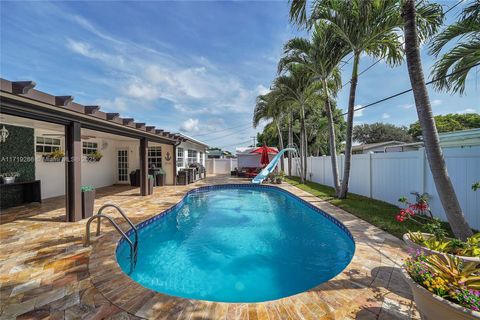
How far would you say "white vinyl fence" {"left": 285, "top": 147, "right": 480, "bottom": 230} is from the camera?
4973 millimetres

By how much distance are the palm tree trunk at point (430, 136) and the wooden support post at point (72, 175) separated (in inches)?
Answer: 320

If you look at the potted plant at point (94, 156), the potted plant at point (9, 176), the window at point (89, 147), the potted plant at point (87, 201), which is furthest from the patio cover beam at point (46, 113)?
the window at point (89, 147)

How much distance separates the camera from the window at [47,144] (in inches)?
345

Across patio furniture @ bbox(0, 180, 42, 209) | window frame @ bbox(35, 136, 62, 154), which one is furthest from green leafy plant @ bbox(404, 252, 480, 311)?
window frame @ bbox(35, 136, 62, 154)

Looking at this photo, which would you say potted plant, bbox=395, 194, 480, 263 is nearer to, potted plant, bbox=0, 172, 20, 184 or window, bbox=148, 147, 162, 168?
potted plant, bbox=0, 172, 20, 184

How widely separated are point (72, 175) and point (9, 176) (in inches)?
151

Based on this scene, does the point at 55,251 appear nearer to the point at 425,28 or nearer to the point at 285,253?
the point at 285,253

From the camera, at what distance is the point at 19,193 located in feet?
25.8

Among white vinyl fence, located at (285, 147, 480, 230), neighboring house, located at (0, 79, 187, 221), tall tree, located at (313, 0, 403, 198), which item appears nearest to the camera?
neighboring house, located at (0, 79, 187, 221)

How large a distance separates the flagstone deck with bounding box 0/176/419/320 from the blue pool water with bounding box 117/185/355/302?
0.77m

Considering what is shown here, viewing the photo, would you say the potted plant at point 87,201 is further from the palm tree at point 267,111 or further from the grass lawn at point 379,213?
the palm tree at point 267,111

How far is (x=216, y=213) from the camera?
8.68 meters

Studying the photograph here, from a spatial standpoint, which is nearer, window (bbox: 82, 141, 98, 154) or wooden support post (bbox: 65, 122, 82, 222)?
wooden support post (bbox: 65, 122, 82, 222)

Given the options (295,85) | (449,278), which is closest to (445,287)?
(449,278)
